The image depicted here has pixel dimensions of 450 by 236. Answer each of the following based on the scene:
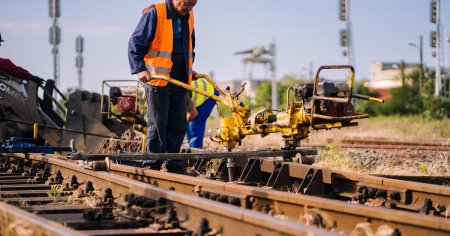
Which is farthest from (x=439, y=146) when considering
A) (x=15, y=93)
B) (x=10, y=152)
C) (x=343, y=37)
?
(x=343, y=37)

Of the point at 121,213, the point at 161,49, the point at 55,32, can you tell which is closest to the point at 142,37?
the point at 161,49

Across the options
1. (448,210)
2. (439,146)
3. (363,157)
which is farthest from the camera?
(439,146)

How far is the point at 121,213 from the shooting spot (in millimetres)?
4938

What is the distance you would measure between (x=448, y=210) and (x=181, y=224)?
6.04 feet

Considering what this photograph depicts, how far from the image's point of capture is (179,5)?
7895 mm

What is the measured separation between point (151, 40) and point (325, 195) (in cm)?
252

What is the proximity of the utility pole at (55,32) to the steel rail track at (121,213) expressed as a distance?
88.9 feet

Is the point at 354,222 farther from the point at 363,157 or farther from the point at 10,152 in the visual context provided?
the point at 363,157

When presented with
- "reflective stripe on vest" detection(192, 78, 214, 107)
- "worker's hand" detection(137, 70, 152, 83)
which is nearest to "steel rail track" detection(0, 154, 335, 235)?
"worker's hand" detection(137, 70, 152, 83)

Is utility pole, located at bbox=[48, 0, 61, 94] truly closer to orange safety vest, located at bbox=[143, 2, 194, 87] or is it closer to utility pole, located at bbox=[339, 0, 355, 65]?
utility pole, located at bbox=[339, 0, 355, 65]

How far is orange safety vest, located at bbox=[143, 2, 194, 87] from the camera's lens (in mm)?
7918

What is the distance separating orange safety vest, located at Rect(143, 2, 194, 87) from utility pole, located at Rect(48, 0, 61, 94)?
25.8 meters

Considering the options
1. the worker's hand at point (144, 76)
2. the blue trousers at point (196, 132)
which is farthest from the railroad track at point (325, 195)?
the blue trousers at point (196, 132)

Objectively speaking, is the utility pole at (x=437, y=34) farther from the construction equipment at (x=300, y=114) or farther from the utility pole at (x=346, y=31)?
the construction equipment at (x=300, y=114)
